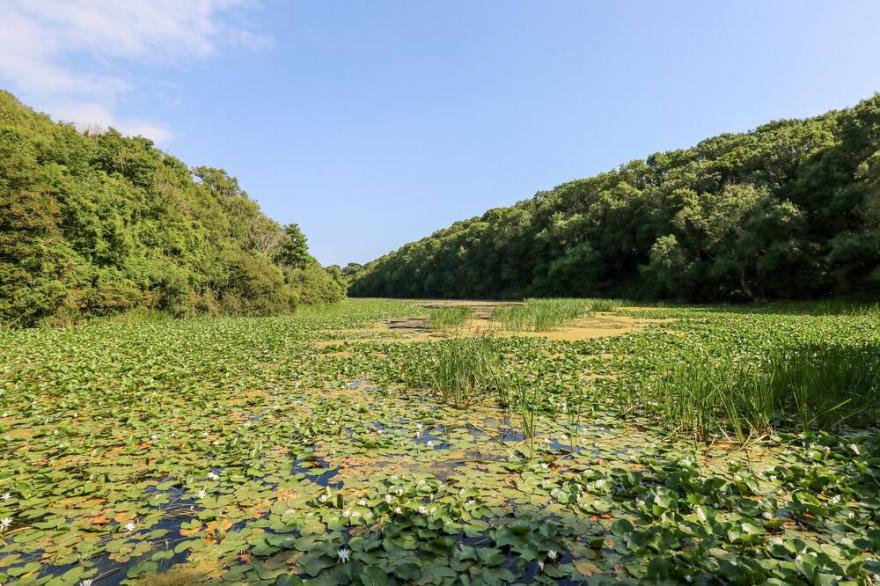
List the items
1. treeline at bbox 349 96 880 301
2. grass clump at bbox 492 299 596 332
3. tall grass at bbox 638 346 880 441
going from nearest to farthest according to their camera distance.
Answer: tall grass at bbox 638 346 880 441
grass clump at bbox 492 299 596 332
treeline at bbox 349 96 880 301

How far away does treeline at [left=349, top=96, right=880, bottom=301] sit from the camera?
68.9 feet

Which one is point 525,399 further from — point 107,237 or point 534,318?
point 107,237

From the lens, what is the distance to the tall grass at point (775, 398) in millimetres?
4395

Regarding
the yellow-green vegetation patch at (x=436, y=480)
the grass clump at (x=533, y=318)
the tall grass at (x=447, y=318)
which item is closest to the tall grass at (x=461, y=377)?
the yellow-green vegetation patch at (x=436, y=480)

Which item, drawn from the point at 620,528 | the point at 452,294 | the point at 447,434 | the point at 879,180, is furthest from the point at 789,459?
the point at 452,294

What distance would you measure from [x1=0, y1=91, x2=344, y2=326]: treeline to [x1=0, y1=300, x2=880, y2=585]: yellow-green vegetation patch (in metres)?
9.24

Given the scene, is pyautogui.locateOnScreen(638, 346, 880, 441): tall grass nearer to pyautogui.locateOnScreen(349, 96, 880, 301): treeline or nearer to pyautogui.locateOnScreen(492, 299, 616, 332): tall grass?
pyautogui.locateOnScreen(492, 299, 616, 332): tall grass

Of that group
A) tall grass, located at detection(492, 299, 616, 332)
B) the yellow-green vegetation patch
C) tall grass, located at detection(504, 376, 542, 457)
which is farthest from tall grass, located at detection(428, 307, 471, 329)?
tall grass, located at detection(504, 376, 542, 457)

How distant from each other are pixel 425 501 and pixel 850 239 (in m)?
23.2

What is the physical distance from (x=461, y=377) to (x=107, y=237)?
17460 millimetres

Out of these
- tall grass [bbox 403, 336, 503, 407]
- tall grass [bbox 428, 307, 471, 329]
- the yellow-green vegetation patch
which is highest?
tall grass [bbox 428, 307, 471, 329]

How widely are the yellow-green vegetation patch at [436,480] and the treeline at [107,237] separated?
9.24 metres

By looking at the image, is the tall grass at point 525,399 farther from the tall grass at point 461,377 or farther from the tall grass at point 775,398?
the tall grass at point 775,398

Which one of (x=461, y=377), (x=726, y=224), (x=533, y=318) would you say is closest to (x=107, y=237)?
(x=533, y=318)
